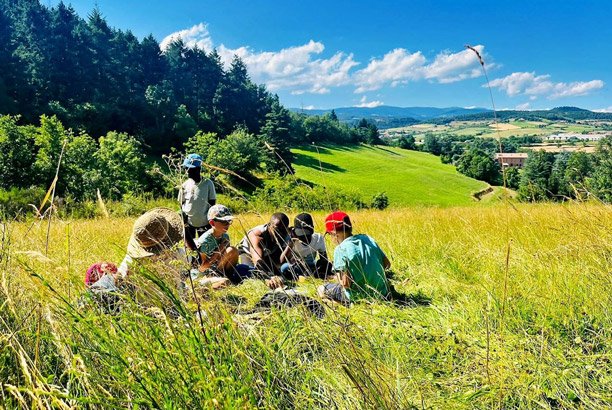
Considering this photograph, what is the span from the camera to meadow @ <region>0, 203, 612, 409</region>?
117 centimetres

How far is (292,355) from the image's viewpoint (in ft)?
5.74

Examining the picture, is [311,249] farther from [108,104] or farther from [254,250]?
[108,104]

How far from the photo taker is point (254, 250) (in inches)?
156

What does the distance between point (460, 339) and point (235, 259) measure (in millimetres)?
2998

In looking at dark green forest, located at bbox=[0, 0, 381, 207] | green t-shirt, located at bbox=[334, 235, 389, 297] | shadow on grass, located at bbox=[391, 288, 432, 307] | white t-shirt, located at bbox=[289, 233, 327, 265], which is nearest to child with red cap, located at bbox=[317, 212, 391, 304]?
green t-shirt, located at bbox=[334, 235, 389, 297]

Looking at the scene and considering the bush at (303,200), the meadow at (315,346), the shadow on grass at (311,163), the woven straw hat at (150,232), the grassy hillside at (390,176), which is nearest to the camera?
the meadow at (315,346)

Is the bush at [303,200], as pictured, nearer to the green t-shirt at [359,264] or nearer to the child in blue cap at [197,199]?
the green t-shirt at [359,264]

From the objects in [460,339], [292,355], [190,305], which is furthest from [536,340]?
[190,305]

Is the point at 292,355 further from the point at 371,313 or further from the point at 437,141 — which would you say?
the point at 437,141

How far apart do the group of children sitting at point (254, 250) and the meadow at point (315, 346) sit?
409mm

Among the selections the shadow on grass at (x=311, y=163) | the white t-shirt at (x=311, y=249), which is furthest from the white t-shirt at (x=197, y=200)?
the shadow on grass at (x=311, y=163)

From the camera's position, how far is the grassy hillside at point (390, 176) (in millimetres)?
52456

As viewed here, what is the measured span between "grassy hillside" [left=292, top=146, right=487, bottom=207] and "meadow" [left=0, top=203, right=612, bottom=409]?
143 feet

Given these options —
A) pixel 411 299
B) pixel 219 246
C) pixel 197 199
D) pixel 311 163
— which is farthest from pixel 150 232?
pixel 311 163
